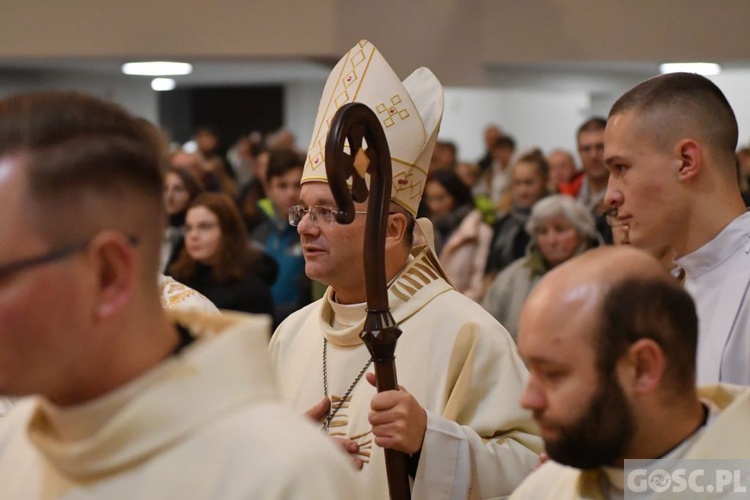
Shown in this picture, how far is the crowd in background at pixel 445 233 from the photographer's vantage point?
5.90 meters

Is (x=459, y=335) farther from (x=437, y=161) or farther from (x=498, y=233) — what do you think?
(x=437, y=161)

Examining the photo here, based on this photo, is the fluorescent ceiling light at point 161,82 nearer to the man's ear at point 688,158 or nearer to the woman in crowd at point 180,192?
the woman in crowd at point 180,192

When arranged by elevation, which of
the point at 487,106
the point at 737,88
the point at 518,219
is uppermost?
the point at 737,88

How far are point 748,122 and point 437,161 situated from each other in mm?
3516

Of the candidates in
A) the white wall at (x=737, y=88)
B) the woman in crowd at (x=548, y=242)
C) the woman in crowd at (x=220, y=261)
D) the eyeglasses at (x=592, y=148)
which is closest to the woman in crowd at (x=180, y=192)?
the woman in crowd at (x=220, y=261)

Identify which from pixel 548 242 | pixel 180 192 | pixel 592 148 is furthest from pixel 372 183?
pixel 592 148

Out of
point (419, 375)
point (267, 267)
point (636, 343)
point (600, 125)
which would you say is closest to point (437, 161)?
point (600, 125)

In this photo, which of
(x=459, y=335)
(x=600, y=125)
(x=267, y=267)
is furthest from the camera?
(x=600, y=125)

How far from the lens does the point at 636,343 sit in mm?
2098

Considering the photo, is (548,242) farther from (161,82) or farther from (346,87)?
(161,82)

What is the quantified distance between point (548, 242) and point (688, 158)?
9.95ft

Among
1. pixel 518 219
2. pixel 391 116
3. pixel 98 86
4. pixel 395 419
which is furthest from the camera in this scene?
pixel 98 86

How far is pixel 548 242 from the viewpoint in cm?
636

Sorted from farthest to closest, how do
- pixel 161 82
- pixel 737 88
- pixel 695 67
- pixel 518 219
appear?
pixel 161 82 → pixel 737 88 → pixel 695 67 → pixel 518 219
